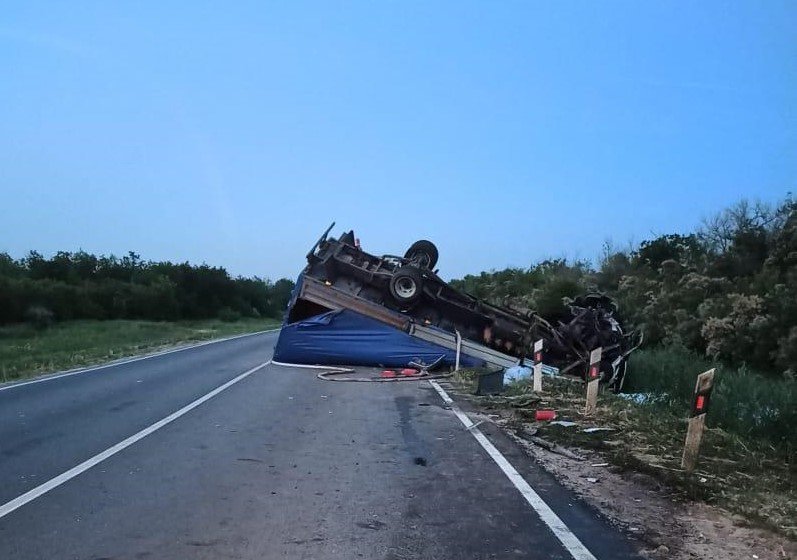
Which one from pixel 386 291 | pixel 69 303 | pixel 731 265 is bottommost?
pixel 69 303

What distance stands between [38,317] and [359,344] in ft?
125

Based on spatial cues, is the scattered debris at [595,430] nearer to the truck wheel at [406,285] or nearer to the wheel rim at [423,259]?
the truck wheel at [406,285]

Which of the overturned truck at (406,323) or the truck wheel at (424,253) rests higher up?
the truck wheel at (424,253)

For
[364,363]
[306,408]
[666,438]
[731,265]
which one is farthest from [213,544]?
[731,265]

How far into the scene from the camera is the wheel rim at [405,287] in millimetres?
19219

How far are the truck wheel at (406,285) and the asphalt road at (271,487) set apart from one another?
6311mm

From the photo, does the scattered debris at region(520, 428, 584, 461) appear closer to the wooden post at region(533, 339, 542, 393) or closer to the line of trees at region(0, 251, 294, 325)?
the wooden post at region(533, 339, 542, 393)

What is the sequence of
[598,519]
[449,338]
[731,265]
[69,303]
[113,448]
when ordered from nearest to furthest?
[598,519], [113,448], [449,338], [731,265], [69,303]

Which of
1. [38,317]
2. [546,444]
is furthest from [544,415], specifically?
[38,317]

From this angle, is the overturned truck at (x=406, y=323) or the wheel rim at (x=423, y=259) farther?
the wheel rim at (x=423, y=259)

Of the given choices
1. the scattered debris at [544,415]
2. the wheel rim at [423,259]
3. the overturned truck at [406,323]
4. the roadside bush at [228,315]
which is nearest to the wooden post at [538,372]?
the scattered debris at [544,415]

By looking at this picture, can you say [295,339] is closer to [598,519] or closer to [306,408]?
[306,408]

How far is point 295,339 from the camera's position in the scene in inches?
776

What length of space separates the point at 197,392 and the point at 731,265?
18.0m
